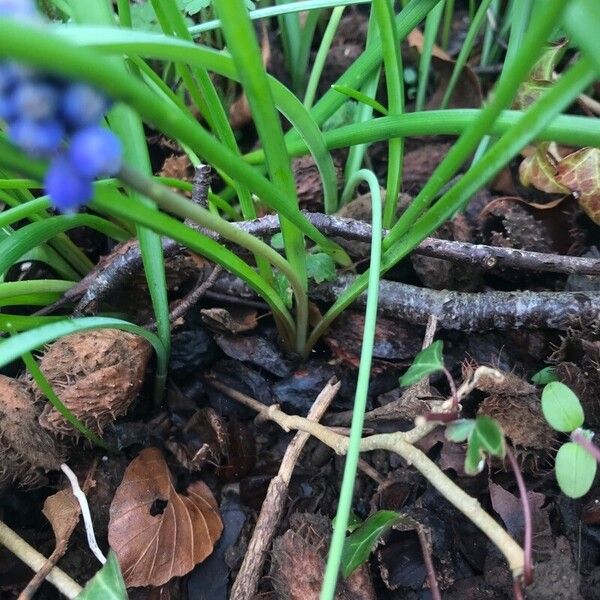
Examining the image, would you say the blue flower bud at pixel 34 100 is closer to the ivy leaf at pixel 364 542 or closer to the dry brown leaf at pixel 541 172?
the ivy leaf at pixel 364 542

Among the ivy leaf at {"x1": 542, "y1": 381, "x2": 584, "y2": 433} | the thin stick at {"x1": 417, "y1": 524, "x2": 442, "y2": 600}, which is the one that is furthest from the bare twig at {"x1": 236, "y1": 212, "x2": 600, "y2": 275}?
the thin stick at {"x1": 417, "y1": 524, "x2": 442, "y2": 600}

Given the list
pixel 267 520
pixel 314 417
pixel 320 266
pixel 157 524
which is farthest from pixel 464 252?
pixel 157 524

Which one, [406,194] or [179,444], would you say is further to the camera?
[406,194]

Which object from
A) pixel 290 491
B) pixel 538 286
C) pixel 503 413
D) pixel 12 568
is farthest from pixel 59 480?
pixel 538 286

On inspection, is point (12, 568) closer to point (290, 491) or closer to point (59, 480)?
point (59, 480)

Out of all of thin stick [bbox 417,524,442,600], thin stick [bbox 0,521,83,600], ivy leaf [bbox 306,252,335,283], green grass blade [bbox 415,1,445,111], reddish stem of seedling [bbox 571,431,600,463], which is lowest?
thin stick [bbox 417,524,442,600]

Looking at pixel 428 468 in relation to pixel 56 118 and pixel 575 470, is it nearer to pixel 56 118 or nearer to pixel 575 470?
pixel 575 470

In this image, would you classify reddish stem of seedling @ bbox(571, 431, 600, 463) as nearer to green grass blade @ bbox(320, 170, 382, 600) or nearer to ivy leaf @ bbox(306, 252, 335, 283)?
green grass blade @ bbox(320, 170, 382, 600)
